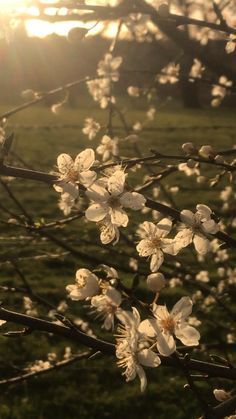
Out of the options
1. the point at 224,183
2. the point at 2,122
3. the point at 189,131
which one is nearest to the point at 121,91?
the point at 189,131

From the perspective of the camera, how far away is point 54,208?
1012 centimetres

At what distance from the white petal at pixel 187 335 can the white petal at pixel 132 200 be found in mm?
365

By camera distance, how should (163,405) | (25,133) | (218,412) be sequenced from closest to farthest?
(218,412) → (163,405) → (25,133)

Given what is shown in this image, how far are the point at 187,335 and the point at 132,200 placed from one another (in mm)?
415

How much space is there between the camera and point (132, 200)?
176cm

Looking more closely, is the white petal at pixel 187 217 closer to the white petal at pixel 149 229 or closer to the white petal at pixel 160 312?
the white petal at pixel 149 229

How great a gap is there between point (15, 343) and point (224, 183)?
739 centimetres

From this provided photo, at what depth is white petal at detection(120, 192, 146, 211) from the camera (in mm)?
1735

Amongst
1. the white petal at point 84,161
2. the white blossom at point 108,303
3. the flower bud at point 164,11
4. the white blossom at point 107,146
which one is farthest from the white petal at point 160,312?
the white blossom at point 107,146

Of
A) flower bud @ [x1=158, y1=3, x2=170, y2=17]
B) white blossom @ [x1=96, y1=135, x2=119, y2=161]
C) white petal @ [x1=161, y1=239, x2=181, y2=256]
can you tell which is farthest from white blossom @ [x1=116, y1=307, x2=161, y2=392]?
white blossom @ [x1=96, y1=135, x2=119, y2=161]

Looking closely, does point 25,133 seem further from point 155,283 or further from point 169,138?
point 155,283

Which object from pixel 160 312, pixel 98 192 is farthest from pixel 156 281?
pixel 98 192

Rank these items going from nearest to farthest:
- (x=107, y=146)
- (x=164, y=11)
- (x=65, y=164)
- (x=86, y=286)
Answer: (x=86, y=286)
(x=65, y=164)
(x=164, y=11)
(x=107, y=146)

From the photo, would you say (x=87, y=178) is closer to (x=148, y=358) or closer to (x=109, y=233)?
(x=109, y=233)
